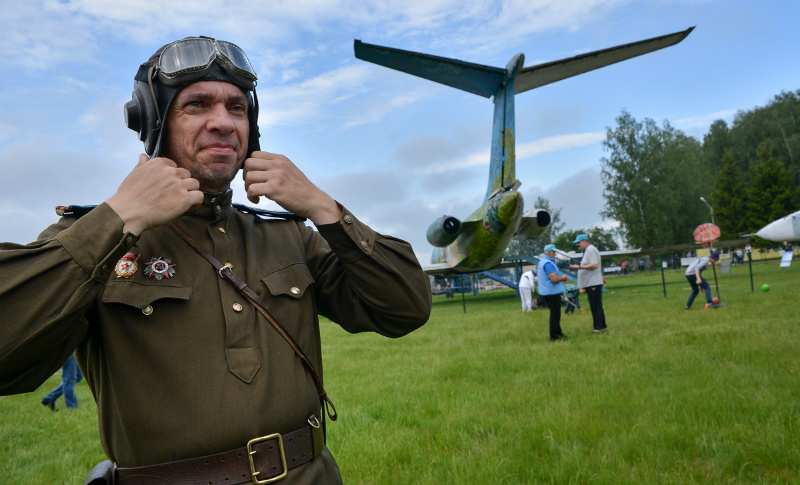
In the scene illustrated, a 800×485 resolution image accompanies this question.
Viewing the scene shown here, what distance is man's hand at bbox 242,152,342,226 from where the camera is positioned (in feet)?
4.61

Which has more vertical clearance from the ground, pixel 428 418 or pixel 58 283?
pixel 58 283

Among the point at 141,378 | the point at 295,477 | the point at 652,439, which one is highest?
the point at 141,378

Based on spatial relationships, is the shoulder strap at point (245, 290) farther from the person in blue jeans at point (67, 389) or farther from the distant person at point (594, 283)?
the distant person at point (594, 283)

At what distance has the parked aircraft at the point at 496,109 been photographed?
1188 centimetres

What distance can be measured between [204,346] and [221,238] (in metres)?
0.37

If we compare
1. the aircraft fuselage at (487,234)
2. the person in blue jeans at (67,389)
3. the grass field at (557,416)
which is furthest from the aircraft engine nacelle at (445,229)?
the person in blue jeans at (67,389)

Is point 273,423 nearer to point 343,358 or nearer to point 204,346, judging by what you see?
point 204,346

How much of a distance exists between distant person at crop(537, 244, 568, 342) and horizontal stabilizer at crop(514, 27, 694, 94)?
16.8 feet

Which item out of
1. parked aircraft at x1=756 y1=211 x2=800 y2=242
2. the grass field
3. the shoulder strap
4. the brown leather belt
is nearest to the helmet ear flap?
the shoulder strap

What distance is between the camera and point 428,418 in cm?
469

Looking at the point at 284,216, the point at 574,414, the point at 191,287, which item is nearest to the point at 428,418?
the point at 574,414

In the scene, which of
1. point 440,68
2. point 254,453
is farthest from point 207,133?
point 440,68

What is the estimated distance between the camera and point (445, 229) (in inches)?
739

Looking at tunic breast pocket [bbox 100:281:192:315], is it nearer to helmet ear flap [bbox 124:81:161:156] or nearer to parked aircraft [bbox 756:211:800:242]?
helmet ear flap [bbox 124:81:161:156]
